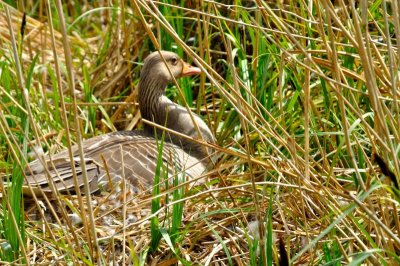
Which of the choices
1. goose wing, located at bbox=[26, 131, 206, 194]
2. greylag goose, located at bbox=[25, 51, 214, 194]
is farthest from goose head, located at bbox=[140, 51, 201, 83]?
goose wing, located at bbox=[26, 131, 206, 194]

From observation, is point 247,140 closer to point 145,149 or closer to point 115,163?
point 115,163

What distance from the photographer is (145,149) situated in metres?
4.68

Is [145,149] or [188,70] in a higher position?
[188,70]

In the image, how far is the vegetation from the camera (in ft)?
8.64

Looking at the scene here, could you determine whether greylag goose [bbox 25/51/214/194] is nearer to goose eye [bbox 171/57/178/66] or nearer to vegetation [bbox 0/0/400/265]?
goose eye [bbox 171/57/178/66]

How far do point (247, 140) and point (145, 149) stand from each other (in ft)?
5.90

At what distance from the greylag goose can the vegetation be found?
12 centimetres

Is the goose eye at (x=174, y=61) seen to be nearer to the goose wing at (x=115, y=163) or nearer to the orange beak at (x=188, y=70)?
the orange beak at (x=188, y=70)

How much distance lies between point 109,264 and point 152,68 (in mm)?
2003

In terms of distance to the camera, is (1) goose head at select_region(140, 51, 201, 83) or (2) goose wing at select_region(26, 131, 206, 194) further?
(1) goose head at select_region(140, 51, 201, 83)

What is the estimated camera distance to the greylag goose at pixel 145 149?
4344 mm

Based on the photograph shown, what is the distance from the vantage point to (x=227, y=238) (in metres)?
3.38

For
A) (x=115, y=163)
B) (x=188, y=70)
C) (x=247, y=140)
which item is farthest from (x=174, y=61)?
(x=247, y=140)

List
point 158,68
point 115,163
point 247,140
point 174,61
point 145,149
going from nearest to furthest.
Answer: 1. point 247,140
2. point 115,163
3. point 145,149
4. point 174,61
5. point 158,68
